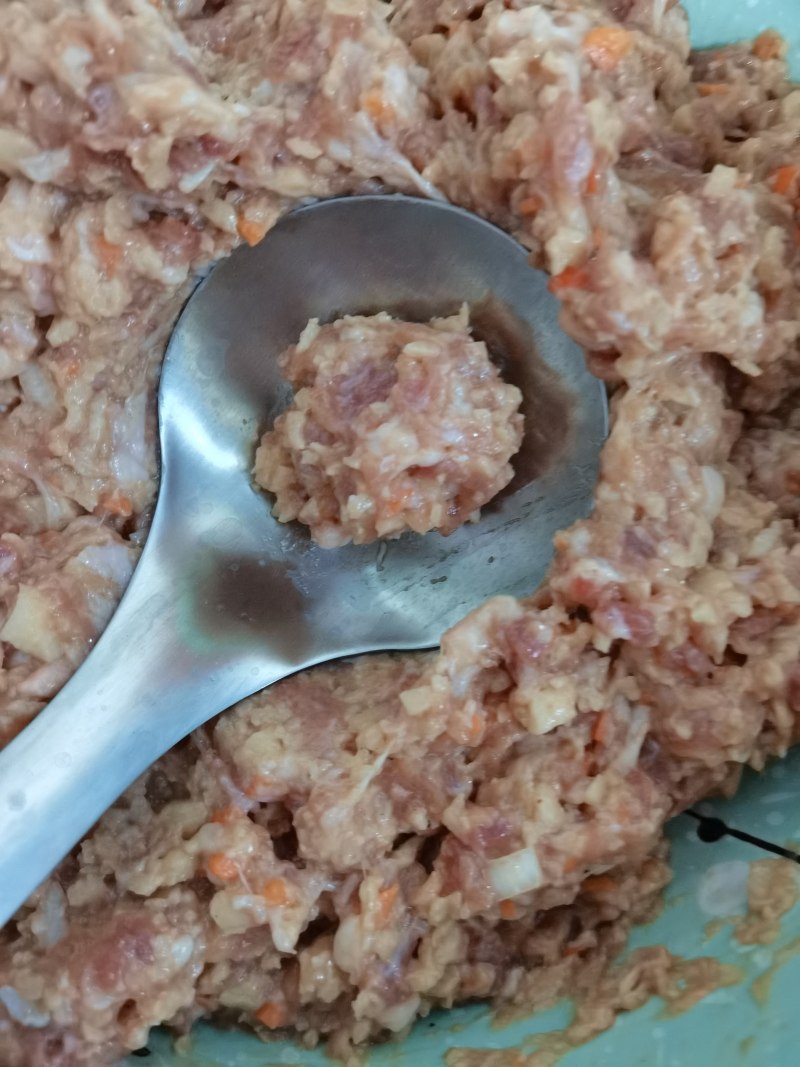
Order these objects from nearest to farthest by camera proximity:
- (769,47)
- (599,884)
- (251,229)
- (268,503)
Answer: (251,229) → (599,884) → (268,503) → (769,47)

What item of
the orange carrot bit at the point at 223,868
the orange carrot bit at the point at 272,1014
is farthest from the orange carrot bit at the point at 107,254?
the orange carrot bit at the point at 272,1014

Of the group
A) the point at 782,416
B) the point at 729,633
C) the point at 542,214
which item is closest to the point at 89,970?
the point at 729,633

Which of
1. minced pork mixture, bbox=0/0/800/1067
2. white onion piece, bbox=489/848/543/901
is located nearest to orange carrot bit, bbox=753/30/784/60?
minced pork mixture, bbox=0/0/800/1067

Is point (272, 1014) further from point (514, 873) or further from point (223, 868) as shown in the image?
point (514, 873)

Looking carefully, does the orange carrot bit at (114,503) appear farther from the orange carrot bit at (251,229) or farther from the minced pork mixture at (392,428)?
the orange carrot bit at (251,229)

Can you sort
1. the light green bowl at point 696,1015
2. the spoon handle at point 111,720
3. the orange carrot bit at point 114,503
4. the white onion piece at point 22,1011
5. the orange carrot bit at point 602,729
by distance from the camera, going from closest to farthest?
the light green bowl at point 696,1015
the spoon handle at point 111,720
the white onion piece at point 22,1011
the orange carrot bit at point 602,729
the orange carrot bit at point 114,503

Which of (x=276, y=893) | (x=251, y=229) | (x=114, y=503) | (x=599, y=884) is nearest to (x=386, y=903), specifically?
(x=276, y=893)

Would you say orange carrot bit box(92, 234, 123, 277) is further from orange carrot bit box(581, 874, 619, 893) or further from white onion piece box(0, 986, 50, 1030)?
orange carrot bit box(581, 874, 619, 893)
